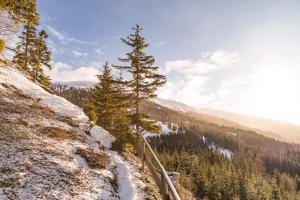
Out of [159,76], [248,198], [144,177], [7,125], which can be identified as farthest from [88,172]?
[248,198]

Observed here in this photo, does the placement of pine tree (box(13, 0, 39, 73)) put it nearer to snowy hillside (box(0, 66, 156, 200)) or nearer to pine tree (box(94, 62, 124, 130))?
pine tree (box(94, 62, 124, 130))

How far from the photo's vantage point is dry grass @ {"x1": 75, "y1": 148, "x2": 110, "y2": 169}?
12.8 m

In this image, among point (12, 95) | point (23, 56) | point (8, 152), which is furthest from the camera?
point (23, 56)

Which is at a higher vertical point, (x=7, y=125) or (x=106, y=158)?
(x=7, y=125)

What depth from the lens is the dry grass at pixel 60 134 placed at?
47.6ft

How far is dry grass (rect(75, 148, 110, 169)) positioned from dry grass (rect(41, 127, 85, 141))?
1680 mm

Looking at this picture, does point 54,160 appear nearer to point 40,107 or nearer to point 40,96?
point 40,107

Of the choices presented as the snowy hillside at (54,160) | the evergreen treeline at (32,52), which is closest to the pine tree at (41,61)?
the evergreen treeline at (32,52)

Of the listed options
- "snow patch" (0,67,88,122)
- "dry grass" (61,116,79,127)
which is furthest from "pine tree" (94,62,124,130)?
"dry grass" (61,116,79,127)

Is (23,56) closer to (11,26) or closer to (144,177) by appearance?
(11,26)

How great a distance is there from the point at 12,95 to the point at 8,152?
382 inches

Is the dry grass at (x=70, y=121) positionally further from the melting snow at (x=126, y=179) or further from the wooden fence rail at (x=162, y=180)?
the wooden fence rail at (x=162, y=180)

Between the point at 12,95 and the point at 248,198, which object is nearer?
the point at 12,95

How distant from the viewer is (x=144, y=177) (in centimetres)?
1320
